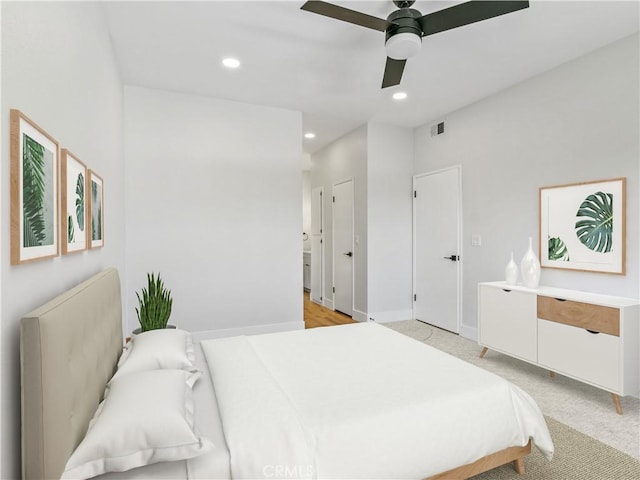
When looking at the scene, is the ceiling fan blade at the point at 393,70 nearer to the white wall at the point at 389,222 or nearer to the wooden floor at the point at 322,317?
the white wall at the point at 389,222

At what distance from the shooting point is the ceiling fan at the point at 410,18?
1.83 metres

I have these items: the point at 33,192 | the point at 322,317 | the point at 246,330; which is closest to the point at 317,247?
the point at 322,317

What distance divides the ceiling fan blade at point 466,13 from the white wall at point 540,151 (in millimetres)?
1439

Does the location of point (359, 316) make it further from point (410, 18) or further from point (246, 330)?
point (410, 18)

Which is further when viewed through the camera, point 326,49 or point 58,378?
point 326,49

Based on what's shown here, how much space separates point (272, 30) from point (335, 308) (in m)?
3.98

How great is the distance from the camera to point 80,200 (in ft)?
5.20

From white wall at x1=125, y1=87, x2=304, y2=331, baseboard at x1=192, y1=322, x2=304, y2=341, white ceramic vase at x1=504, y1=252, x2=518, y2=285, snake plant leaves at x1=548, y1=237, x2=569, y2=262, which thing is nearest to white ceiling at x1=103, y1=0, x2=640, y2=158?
white wall at x1=125, y1=87, x2=304, y2=331

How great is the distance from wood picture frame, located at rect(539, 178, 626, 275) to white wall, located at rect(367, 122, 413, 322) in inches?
71.7

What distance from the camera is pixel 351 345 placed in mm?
2143

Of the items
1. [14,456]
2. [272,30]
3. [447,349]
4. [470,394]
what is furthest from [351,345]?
[272,30]

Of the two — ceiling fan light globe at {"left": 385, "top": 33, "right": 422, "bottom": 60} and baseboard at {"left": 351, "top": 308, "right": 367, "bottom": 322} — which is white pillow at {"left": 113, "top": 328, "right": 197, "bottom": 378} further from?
baseboard at {"left": 351, "top": 308, "right": 367, "bottom": 322}

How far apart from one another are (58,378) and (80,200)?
3.05ft

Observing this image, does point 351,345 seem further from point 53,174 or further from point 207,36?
point 207,36
